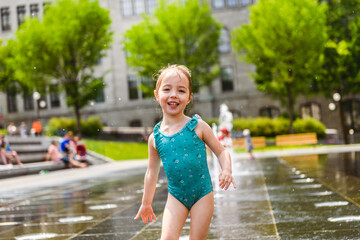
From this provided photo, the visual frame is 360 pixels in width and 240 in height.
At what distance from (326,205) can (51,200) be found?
618 cm

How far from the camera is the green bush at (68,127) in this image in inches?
1645

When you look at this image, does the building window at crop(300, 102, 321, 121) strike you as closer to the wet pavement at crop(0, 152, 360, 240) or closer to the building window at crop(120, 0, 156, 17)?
the building window at crop(120, 0, 156, 17)

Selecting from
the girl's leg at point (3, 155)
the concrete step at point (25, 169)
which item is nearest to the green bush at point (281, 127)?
the concrete step at point (25, 169)

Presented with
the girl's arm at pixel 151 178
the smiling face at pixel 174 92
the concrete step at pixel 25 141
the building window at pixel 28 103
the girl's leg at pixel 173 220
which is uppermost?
the building window at pixel 28 103

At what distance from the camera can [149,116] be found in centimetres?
5372

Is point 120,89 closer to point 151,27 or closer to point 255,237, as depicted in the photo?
point 151,27

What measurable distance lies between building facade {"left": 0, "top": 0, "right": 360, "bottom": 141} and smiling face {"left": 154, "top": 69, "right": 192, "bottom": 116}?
47513mm

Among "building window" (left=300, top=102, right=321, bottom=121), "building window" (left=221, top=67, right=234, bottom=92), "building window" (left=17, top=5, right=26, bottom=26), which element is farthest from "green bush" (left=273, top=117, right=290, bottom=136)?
"building window" (left=17, top=5, right=26, bottom=26)

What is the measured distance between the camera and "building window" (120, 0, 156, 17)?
54219mm

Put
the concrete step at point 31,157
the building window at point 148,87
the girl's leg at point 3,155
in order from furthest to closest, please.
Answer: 1. the building window at point 148,87
2. the concrete step at point 31,157
3. the girl's leg at point 3,155

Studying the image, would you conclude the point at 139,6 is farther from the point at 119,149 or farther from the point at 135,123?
the point at 119,149

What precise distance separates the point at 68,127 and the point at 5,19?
17.6 meters

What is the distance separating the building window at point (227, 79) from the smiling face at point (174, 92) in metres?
49.7

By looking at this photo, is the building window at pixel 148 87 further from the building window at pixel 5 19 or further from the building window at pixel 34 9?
the building window at pixel 5 19
